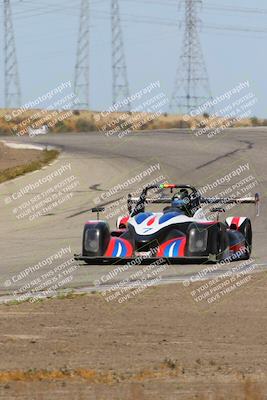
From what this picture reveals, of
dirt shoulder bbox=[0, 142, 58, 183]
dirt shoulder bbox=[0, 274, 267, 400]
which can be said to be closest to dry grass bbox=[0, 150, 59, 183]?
dirt shoulder bbox=[0, 142, 58, 183]

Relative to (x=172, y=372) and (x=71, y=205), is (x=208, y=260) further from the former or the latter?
(x=71, y=205)

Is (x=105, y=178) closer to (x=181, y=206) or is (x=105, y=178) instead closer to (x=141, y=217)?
(x=181, y=206)

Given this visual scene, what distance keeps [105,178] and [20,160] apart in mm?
8367

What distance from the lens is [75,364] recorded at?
10.6m

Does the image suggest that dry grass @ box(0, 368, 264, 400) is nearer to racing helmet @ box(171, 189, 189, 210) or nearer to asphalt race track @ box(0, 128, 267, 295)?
asphalt race track @ box(0, 128, 267, 295)

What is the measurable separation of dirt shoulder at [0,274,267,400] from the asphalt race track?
2527mm

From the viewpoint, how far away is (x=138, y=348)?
11.7 meters

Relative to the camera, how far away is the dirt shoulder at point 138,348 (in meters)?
9.32

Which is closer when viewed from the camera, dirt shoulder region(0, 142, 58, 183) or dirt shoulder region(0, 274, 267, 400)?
dirt shoulder region(0, 274, 267, 400)

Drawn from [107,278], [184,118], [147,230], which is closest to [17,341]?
[107,278]

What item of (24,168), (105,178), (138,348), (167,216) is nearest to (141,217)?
(167,216)

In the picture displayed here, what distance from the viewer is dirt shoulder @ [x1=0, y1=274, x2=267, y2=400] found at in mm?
9320

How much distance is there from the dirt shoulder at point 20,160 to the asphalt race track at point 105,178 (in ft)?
1.96

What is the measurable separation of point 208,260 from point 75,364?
30.2 feet
